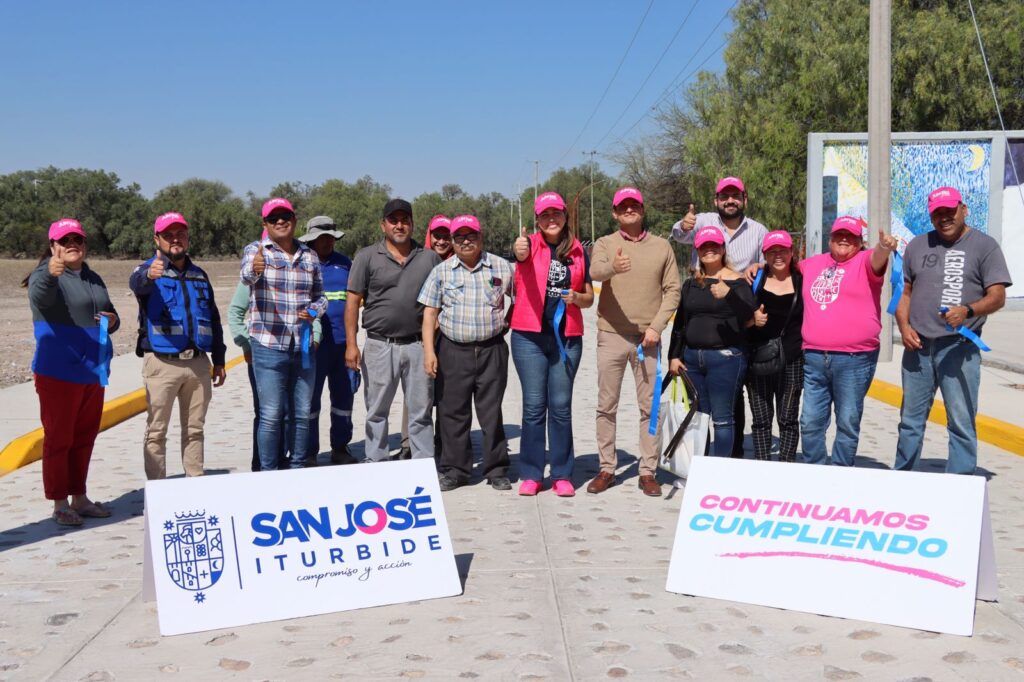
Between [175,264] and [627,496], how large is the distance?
339 centimetres

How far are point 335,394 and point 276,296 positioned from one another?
1508mm

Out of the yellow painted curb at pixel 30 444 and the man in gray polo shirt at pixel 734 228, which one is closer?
the man in gray polo shirt at pixel 734 228

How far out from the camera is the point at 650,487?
6867mm

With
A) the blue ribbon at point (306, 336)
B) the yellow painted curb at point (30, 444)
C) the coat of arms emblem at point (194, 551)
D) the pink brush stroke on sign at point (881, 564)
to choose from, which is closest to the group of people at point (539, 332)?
the blue ribbon at point (306, 336)

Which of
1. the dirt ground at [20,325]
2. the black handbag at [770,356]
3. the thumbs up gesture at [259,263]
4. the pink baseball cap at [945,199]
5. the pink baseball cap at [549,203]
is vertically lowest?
the dirt ground at [20,325]

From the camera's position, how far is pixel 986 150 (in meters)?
19.9

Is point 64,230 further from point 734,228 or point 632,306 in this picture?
point 734,228

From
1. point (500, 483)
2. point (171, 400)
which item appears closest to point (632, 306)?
point (500, 483)

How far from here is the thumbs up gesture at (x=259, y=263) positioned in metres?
6.45

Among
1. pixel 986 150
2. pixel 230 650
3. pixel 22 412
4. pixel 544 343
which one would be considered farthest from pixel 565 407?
pixel 986 150

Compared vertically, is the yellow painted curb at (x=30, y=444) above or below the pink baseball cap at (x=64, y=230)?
below

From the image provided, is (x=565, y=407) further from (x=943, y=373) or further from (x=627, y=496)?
(x=943, y=373)

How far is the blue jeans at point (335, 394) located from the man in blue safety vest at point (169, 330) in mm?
1193

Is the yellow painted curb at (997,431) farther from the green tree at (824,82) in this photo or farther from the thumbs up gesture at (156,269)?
the green tree at (824,82)
